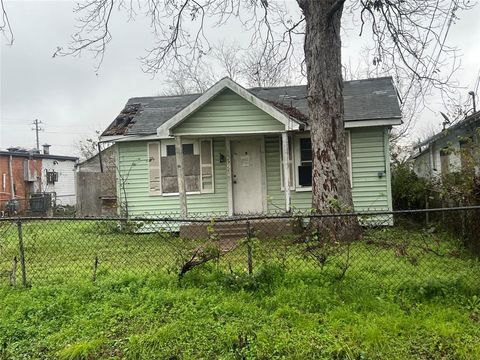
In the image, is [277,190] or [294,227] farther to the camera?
[277,190]

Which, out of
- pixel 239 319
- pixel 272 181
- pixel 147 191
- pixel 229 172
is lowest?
pixel 239 319

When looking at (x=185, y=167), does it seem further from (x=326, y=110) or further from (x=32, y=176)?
(x=32, y=176)

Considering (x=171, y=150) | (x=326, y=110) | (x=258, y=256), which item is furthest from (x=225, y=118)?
(x=258, y=256)

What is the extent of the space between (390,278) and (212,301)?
2291 millimetres

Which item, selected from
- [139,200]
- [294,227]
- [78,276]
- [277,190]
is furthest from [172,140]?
[78,276]

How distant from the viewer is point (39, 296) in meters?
4.73

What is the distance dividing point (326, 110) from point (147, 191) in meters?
6.02

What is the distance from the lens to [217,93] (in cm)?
1061

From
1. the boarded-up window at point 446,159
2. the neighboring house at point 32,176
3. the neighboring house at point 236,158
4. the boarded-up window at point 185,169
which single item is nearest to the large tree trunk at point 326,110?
the neighboring house at point 236,158

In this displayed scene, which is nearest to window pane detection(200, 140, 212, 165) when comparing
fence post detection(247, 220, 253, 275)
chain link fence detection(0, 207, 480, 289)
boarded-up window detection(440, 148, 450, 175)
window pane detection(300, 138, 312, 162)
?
window pane detection(300, 138, 312, 162)

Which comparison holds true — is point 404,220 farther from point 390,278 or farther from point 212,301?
point 212,301

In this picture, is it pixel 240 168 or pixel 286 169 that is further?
pixel 240 168

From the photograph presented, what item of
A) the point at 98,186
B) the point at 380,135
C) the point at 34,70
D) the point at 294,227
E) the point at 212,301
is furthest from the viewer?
the point at 98,186

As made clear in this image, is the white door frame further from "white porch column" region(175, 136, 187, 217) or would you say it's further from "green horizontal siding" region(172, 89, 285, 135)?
"white porch column" region(175, 136, 187, 217)
